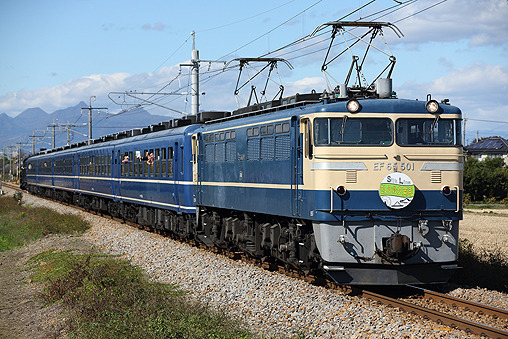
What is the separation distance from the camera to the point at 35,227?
2947cm

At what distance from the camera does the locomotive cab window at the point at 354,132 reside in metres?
12.3

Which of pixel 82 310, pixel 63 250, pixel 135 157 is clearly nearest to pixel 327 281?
pixel 82 310

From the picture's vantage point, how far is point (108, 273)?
15.0 metres

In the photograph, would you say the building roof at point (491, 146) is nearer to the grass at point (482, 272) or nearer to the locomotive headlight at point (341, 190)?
the grass at point (482, 272)

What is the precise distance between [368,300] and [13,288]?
32.4 feet

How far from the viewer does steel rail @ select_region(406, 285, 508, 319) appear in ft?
33.9

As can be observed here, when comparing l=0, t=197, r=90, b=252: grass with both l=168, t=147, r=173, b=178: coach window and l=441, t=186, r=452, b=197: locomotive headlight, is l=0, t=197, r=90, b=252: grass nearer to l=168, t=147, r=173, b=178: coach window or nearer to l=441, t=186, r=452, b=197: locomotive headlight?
l=168, t=147, r=173, b=178: coach window

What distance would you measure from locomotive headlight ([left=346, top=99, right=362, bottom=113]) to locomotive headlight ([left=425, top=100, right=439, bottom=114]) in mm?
1307

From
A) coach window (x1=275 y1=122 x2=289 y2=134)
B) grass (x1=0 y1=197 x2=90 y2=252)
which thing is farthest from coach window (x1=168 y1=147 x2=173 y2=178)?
coach window (x1=275 y1=122 x2=289 y2=134)

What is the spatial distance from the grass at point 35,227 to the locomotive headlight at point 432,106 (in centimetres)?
1872

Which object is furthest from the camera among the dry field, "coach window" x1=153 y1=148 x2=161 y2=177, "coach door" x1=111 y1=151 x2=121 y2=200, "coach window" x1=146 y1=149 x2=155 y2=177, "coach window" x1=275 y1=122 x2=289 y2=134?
"coach door" x1=111 y1=151 x2=121 y2=200

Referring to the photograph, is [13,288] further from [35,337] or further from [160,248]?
[35,337]

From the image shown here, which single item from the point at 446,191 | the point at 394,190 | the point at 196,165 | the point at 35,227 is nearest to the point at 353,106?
the point at 394,190

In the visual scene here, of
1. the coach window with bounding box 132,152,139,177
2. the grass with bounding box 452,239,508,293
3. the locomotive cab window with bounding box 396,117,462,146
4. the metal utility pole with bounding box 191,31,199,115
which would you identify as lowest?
the grass with bounding box 452,239,508,293
